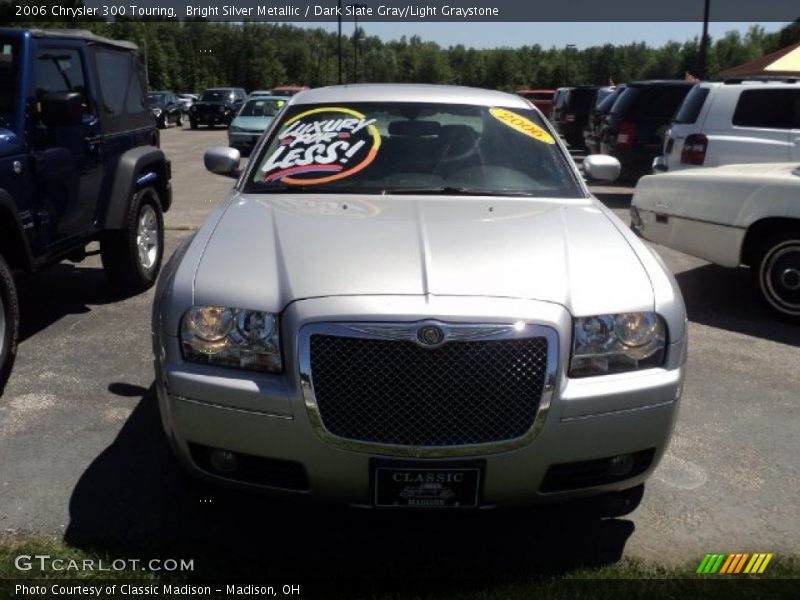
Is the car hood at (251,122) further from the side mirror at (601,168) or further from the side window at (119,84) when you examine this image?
the side mirror at (601,168)

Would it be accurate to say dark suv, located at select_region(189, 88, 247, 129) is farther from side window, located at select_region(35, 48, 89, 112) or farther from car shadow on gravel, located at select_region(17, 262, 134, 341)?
side window, located at select_region(35, 48, 89, 112)

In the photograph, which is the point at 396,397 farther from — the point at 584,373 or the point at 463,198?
the point at 463,198

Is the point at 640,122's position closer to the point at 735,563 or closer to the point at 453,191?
the point at 453,191

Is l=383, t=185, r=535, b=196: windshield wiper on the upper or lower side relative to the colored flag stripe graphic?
upper

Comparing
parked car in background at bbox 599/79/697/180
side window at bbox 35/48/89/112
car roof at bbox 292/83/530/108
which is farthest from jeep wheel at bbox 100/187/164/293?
parked car in background at bbox 599/79/697/180

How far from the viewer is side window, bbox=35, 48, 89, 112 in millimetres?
5469

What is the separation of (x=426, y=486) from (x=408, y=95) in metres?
2.68

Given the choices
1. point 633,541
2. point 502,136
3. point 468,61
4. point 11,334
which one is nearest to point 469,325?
point 633,541

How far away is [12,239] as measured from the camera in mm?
4914

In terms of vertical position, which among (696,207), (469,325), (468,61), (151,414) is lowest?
(468,61)

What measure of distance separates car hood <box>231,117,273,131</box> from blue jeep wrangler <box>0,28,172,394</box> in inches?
594

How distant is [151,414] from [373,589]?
194cm

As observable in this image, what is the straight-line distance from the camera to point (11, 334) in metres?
4.64
